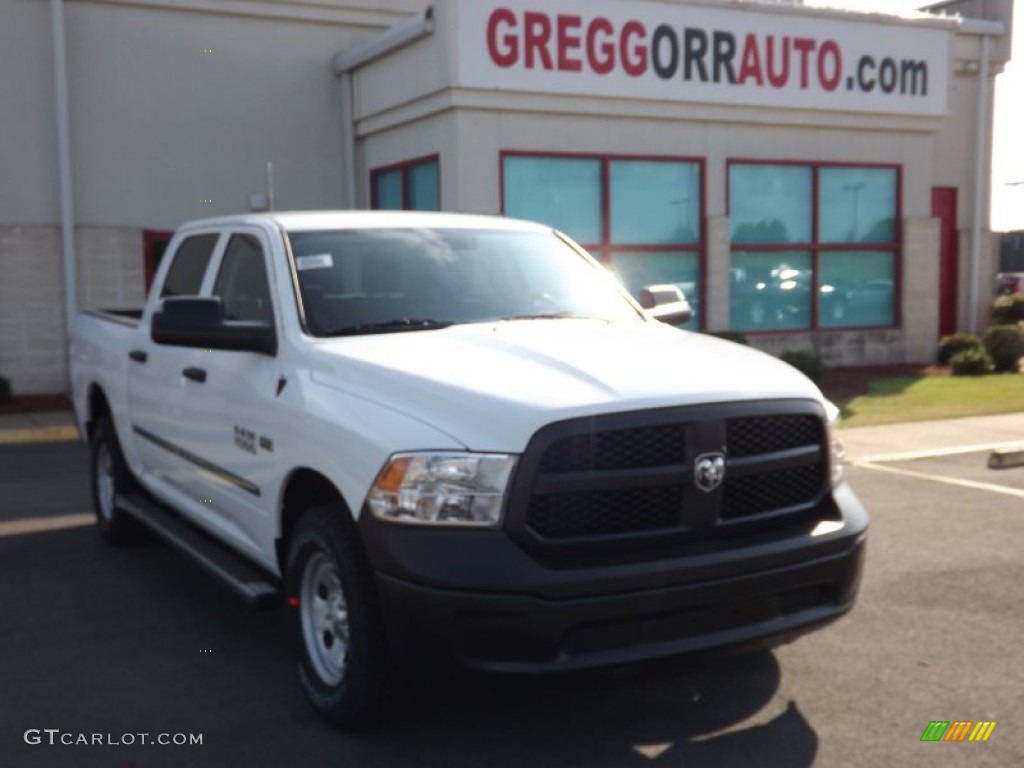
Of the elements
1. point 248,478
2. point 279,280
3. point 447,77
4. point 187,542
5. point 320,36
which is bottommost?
point 187,542

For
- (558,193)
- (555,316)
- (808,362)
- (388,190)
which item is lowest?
(808,362)

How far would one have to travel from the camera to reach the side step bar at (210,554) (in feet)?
15.9

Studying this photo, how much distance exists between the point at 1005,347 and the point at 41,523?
43.5ft

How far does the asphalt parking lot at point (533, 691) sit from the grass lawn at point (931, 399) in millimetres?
5950

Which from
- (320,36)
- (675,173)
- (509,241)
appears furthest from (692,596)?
(320,36)

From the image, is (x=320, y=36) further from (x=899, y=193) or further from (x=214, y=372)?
(x=214, y=372)

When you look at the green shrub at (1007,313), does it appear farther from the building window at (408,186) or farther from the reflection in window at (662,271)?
the building window at (408,186)

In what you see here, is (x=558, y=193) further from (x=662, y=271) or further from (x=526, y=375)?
(x=526, y=375)

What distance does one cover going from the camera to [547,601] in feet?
12.4

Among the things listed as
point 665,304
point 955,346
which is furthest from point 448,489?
point 955,346

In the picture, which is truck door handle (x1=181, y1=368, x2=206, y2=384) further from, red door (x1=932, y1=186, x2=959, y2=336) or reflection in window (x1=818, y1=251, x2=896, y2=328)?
red door (x1=932, y1=186, x2=959, y2=336)

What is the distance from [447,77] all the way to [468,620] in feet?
35.7

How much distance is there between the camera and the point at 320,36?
16.4 metres


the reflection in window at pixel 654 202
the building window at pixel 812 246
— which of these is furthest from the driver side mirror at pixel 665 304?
the building window at pixel 812 246
